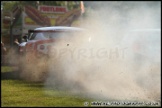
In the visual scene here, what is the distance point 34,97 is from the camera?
7.41 m

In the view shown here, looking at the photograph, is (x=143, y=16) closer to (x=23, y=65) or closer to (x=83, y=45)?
(x=83, y=45)

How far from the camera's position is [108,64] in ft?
27.4

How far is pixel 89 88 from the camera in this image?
8.18m

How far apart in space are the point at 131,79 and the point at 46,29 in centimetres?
407

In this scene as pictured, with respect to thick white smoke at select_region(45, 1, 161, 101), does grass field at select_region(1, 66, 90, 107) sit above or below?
below

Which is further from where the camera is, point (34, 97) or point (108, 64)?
point (108, 64)

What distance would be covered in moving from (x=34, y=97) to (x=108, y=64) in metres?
1.96

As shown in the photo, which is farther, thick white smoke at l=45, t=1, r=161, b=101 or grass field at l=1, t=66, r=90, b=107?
thick white smoke at l=45, t=1, r=161, b=101

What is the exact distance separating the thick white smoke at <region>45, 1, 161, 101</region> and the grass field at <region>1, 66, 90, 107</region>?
1.36 feet

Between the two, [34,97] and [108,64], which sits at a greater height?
[108,64]

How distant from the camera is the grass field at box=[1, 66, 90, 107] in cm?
677

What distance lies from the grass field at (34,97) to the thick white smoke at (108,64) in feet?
1.36

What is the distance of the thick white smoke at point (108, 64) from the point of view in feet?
25.0

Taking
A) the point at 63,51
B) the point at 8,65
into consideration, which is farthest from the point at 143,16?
the point at 8,65
